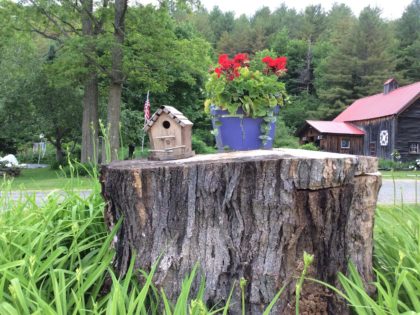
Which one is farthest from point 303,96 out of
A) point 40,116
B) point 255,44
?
point 40,116

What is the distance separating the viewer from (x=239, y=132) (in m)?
2.69

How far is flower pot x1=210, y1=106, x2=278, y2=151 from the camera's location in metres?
2.67

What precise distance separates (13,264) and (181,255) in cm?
75

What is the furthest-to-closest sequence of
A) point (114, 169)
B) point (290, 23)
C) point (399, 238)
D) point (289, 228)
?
point (290, 23) < point (399, 238) < point (114, 169) < point (289, 228)

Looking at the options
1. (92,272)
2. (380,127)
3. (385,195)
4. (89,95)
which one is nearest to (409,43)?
(380,127)

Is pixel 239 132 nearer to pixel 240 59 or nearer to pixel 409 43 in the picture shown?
pixel 240 59

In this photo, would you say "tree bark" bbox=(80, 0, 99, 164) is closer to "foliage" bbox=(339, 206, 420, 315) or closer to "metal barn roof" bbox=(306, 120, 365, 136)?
"foliage" bbox=(339, 206, 420, 315)

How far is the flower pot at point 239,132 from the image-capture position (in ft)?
8.77

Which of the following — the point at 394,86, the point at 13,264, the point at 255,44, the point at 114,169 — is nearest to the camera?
the point at 13,264

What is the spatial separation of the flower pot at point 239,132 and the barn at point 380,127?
24050 mm

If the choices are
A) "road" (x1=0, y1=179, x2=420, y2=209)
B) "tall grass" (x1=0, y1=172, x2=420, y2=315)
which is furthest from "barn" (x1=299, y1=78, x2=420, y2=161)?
"tall grass" (x1=0, y1=172, x2=420, y2=315)

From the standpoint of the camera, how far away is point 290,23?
56375mm

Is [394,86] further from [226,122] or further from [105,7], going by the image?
[226,122]

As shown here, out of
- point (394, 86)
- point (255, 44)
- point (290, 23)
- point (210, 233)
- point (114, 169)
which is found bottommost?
point (210, 233)
